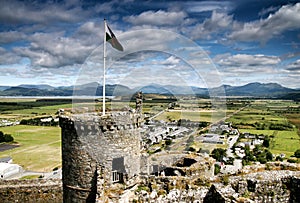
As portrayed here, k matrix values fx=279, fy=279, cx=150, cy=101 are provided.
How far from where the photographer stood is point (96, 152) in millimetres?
9312

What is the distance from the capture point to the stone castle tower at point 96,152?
926cm

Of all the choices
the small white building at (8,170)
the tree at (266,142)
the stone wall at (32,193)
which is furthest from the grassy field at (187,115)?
the tree at (266,142)

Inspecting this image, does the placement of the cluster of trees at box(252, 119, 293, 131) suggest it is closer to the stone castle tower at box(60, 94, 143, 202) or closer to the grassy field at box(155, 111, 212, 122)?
the grassy field at box(155, 111, 212, 122)

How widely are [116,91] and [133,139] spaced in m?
2.69

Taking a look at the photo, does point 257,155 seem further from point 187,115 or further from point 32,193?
point 32,193

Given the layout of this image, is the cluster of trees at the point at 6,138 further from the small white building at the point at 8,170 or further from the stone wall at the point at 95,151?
the stone wall at the point at 95,151

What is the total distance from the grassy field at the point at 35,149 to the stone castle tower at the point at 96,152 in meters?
39.2

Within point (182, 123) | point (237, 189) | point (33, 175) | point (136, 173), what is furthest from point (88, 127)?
point (33, 175)

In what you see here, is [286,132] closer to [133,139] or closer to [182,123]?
[182,123]

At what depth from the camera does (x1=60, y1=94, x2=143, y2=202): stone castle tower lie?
364 inches

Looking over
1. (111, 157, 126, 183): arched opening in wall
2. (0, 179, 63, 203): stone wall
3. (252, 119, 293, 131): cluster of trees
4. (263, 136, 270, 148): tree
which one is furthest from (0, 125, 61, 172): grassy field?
(252, 119, 293, 131): cluster of trees

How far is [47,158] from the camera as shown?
5603 centimetres

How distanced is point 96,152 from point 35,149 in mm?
63456

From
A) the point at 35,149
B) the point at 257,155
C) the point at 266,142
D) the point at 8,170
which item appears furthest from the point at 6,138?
the point at 266,142
